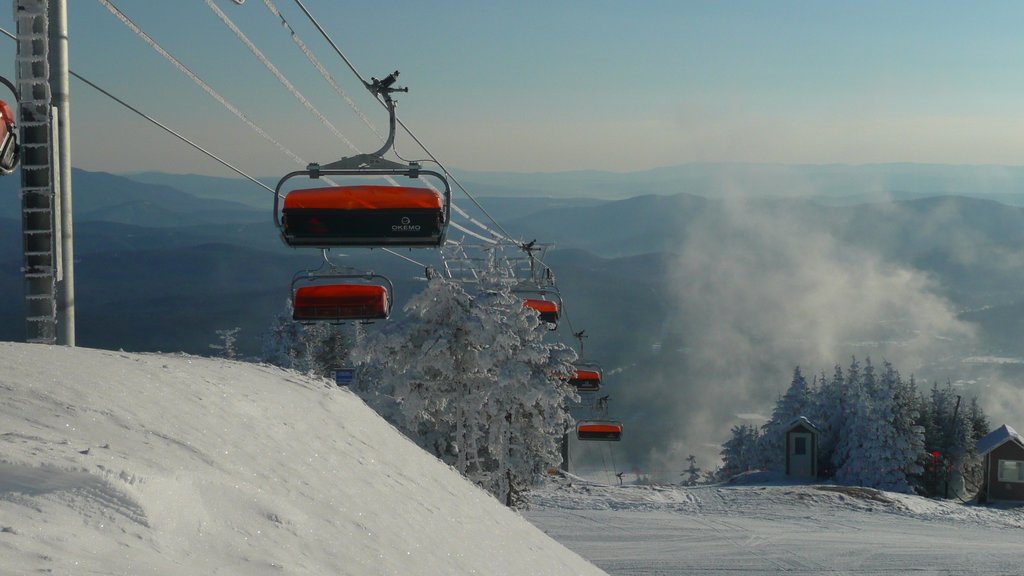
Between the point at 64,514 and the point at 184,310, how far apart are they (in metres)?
199

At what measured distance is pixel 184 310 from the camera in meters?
193

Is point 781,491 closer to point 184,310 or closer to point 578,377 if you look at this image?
point 578,377

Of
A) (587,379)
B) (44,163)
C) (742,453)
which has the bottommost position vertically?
(742,453)

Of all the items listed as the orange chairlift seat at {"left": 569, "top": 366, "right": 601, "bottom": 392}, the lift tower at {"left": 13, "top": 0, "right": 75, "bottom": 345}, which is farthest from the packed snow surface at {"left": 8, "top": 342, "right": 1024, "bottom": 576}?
the orange chairlift seat at {"left": 569, "top": 366, "right": 601, "bottom": 392}

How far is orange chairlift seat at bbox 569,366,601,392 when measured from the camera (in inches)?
1233

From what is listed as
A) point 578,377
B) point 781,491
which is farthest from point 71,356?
point 781,491

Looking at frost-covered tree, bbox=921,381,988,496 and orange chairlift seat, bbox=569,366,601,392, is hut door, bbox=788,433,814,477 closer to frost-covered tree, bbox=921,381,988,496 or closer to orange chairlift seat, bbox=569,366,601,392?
frost-covered tree, bbox=921,381,988,496

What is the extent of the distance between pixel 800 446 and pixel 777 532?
113ft

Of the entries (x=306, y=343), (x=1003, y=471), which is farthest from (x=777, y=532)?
(x=306, y=343)

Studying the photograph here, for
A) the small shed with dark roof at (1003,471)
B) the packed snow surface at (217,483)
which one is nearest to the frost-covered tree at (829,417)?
the small shed with dark roof at (1003,471)

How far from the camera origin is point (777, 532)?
27.9 metres

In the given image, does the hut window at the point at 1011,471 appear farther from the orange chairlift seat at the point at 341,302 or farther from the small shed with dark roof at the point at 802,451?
the orange chairlift seat at the point at 341,302

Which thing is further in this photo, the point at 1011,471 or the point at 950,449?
the point at 950,449

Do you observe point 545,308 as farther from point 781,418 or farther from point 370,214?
point 781,418
